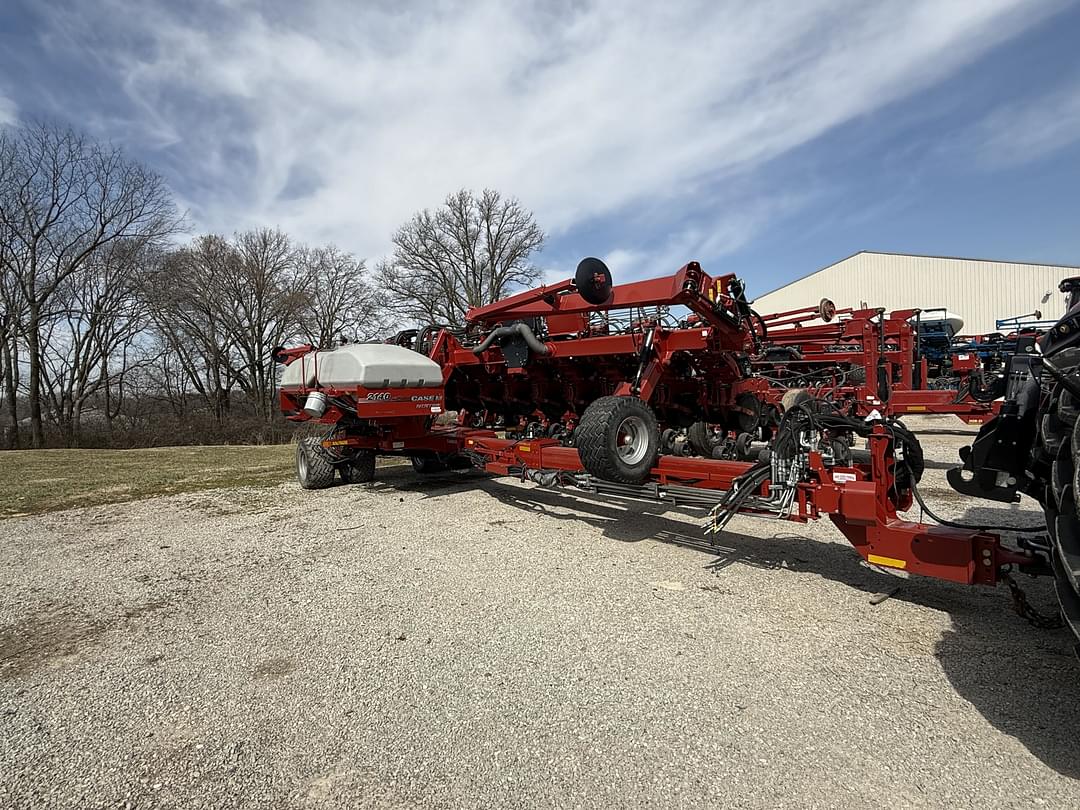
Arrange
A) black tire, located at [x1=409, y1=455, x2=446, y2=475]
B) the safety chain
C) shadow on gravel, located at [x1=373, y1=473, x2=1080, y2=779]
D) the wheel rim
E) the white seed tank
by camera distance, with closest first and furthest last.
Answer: shadow on gravel, located at [x1=373, y1=473, x2=1080, y2=779]
the safety chain
the wheel rim
the white seed tank
black tire, located at [x1=409, y1=455, x2=446, y2=475]

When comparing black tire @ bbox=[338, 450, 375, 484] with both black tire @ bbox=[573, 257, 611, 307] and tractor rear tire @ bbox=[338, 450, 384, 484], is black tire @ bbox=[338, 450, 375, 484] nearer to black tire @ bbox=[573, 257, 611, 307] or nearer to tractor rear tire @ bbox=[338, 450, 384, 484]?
tractor rear tire @ bbox=[338, 450, 384, 484]

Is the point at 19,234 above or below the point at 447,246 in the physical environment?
below

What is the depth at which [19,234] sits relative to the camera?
2352 centimetres

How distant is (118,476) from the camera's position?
36.0ft

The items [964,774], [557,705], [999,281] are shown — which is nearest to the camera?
[964,774]

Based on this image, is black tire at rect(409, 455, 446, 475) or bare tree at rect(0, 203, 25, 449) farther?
bare tree at rect(0, 203, 25, 449)

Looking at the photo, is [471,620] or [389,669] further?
[471,620]

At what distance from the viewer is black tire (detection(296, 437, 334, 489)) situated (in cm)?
883

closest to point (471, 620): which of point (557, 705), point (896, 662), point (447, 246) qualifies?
point (557, 705)

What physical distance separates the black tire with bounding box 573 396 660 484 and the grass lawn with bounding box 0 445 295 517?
264 inches

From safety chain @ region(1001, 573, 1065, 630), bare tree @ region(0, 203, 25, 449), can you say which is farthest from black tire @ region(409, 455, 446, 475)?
bare tree @ region(0, 203, 25, 449)

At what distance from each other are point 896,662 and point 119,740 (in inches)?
147

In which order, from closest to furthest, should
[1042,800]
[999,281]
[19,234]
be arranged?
[1042,800], [19,234], [999,281]

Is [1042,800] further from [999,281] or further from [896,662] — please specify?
[999,281]
